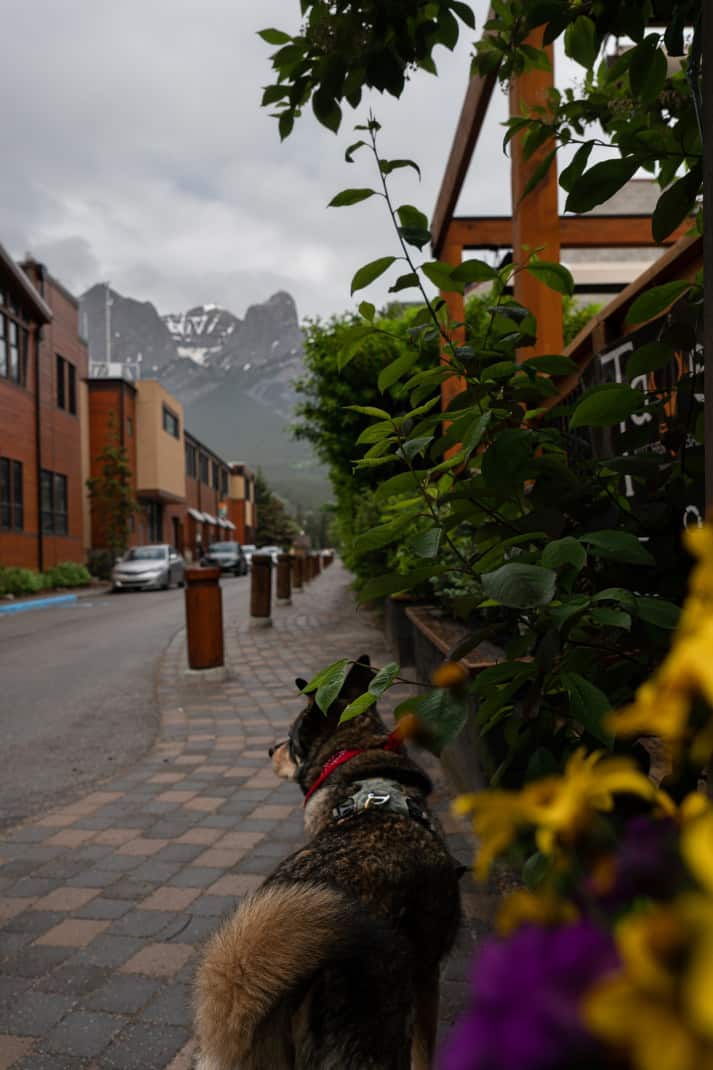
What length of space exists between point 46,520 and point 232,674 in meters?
23.7

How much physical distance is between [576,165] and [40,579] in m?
26.8

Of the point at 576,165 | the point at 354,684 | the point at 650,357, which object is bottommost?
the point at 354,684

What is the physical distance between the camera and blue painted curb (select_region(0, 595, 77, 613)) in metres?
20.1

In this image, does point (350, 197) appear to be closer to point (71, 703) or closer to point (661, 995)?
point (661, 995)

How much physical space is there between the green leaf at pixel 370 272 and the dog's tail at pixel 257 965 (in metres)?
1.33

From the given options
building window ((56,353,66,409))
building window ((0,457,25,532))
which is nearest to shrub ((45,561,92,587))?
building window ((0,457,25,532))

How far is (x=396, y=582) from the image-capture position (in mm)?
1529

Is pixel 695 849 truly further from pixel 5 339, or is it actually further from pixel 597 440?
pixel 5 339

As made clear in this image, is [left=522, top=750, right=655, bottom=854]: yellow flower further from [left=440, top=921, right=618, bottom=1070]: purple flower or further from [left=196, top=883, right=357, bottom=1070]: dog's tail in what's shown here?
[left=196, top=883, right=357, bottom=1070]: dog's tail

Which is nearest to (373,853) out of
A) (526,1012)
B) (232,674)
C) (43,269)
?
(526,1012)

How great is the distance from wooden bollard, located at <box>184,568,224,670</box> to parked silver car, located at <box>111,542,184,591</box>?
736 inches

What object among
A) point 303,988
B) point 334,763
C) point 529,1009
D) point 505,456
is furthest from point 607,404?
point 334,763

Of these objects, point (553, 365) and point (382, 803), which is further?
point (382, 803)

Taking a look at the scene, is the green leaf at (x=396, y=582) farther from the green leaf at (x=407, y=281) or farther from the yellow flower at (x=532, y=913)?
the yellow flower at (x=532, y=913)
